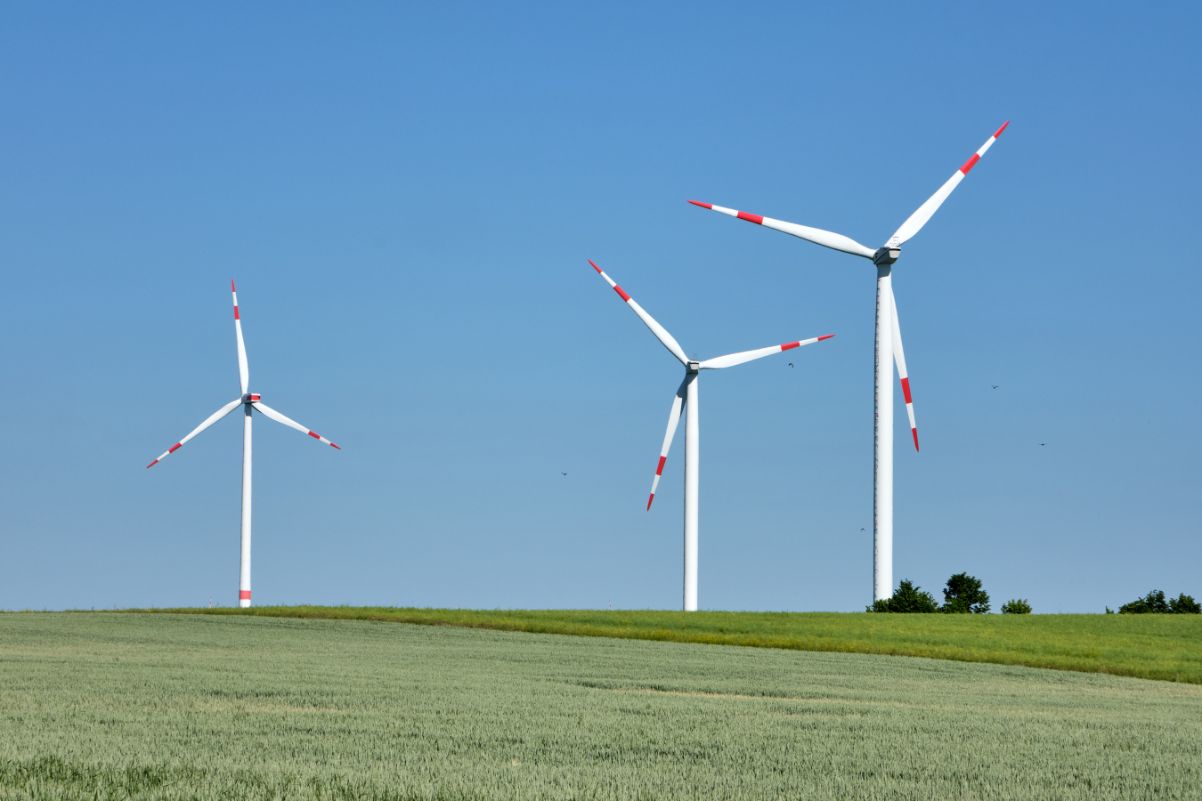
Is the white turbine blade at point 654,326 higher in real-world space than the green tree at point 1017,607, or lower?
higher

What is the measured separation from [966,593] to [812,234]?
25921 mm

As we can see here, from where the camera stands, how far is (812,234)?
259 ft

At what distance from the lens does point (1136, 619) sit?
2817 inches

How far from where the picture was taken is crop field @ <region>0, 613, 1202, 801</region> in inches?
583

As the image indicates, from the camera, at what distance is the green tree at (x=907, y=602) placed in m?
76.4

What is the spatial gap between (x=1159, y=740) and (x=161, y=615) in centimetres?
5869

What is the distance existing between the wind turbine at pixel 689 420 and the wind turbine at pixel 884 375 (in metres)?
9.60

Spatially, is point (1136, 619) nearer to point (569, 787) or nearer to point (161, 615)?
point (161, 615)

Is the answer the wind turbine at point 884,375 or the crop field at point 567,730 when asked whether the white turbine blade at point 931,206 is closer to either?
the wind turbine at point 884,375

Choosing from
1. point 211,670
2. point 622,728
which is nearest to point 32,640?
point 211,670

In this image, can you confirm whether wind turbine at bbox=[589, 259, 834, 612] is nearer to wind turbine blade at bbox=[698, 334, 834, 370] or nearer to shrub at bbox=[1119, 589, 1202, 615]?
wind turbine blade at bbox=[698, 334, 834, 370]

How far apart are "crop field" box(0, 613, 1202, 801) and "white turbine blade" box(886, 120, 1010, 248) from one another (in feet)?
138

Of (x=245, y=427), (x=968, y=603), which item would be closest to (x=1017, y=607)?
(x=968, y=603)

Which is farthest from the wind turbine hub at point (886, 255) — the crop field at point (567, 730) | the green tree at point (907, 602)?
the crop field at point (567, 730)
